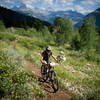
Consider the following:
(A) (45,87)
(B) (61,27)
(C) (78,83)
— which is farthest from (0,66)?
(B) (61,27)

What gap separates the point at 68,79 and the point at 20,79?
4661mm

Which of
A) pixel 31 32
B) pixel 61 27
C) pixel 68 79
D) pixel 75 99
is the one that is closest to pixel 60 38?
pixel 61 27

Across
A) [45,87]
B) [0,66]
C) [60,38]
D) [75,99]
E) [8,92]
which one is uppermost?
[60,38]

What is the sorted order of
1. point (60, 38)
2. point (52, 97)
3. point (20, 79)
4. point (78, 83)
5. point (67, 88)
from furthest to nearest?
point (60, 38), point (78, 83), point (67, 88), point (52, 97), point (20, 79)

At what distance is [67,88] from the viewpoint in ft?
23.5

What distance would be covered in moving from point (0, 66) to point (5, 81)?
60.1 inches

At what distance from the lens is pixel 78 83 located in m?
8.22

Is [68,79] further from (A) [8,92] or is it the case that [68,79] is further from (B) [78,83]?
(A) [8,92]

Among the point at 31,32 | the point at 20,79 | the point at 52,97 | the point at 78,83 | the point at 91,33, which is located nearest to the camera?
the point at 20,79

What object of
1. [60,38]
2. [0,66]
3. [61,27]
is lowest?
[0,66]

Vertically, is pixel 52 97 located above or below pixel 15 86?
below

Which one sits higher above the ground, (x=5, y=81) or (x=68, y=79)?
(x=5, y=81)

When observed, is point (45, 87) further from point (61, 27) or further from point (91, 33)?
point (61, 27)

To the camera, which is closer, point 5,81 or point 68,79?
point 5,81
